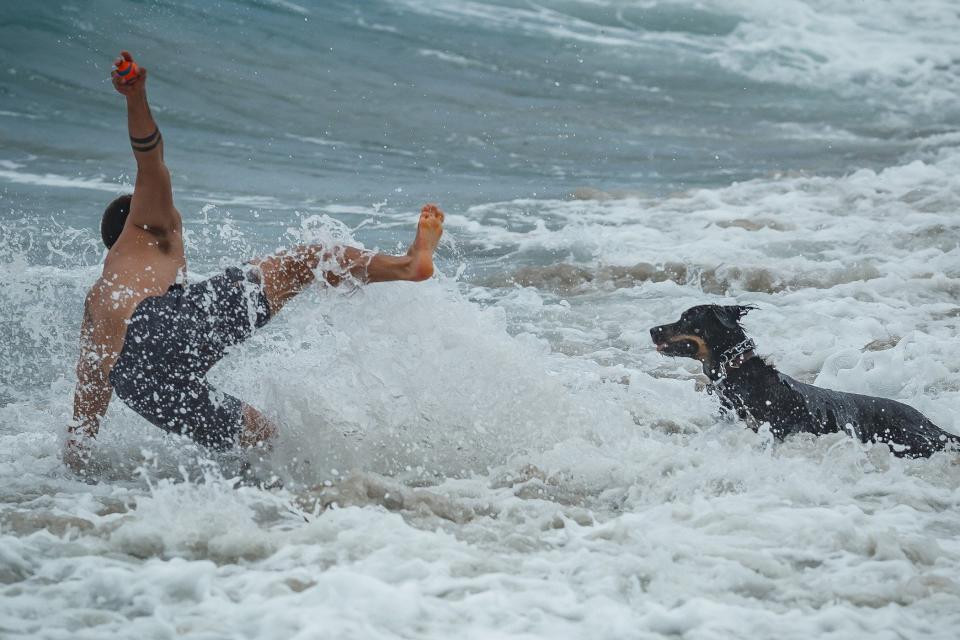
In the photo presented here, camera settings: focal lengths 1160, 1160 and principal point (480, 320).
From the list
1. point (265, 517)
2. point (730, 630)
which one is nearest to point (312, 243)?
point (265, 517)

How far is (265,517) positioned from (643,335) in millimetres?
3944

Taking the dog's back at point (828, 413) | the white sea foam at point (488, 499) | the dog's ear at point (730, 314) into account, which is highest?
the dog's ear at point (730, 314)

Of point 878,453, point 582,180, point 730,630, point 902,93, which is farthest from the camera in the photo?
point 902,93

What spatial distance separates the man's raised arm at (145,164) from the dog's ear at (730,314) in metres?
→ 2.69

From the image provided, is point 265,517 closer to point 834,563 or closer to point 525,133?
point 834,563

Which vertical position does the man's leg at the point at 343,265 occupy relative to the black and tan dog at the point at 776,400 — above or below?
above

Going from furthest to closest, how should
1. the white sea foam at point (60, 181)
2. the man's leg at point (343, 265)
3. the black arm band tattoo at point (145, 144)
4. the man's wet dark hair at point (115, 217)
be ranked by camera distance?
the white sea foam at point (60, 181), the man's wet dark hair at point (115, 217), the man's leg at point (343, 265), the black arm band tattoo at point (145, 144)

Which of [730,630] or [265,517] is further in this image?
[265,517]

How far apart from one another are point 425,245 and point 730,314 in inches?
68.9

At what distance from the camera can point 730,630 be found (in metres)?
3.78

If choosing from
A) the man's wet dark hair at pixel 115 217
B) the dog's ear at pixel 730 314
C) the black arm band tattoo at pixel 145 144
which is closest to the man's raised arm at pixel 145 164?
the black arm band tattoo at pixel 145 144

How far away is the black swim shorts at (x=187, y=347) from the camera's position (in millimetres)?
4809

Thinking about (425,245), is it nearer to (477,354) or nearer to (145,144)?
(477,354)

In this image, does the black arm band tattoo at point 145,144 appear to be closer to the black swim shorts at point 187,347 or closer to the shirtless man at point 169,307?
the shirtless man at point 169,307
